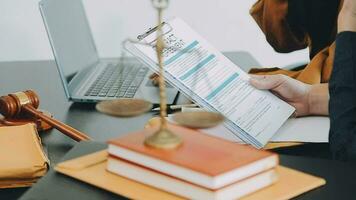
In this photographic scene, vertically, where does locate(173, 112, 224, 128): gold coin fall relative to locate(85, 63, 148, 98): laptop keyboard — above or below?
above

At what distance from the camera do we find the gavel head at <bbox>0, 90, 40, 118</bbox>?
1128 millimetres

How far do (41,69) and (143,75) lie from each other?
1.03ft

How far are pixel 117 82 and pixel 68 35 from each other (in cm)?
16

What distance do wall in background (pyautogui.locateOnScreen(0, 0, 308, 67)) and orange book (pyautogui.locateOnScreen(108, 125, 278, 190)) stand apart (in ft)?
5.69

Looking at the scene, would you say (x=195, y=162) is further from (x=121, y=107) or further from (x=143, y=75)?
(x=143, y=75)

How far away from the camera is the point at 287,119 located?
46.4 inches

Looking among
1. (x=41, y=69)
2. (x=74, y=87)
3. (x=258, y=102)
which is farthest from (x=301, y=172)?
(x=41, y=69)

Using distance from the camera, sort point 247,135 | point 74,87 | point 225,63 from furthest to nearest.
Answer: point 74,87 → point 225,63 → point 247,135

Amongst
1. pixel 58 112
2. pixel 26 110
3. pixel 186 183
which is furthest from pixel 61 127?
pixel 186 183

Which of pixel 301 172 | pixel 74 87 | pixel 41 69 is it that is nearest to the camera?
pixel 301 172

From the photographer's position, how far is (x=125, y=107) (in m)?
0.74

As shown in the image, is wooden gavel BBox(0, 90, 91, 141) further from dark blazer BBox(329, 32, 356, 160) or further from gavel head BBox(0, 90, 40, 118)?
dark blazer BBox(329, 32, 356, 160)

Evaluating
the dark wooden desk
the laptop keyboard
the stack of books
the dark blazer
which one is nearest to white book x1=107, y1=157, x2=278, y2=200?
the stack of books

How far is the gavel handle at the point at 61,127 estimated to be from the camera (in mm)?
1082
